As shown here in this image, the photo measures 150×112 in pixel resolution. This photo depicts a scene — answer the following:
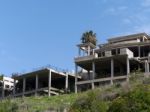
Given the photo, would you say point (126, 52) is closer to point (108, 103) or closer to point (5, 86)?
point (5, 86)

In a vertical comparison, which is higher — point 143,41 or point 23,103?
point 143,41

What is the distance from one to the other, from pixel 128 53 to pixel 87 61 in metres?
6.44

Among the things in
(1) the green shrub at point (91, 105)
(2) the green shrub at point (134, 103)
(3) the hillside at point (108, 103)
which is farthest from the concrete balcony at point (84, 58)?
(2) the green shrub at point (134, 103)

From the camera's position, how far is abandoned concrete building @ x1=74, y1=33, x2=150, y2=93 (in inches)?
2913

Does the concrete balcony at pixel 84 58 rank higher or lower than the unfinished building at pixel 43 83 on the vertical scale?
higher

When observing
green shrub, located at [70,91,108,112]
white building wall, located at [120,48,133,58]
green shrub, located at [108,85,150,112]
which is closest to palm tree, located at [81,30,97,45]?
white building wall, located at [120,48,133,58]

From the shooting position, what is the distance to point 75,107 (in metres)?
42.9

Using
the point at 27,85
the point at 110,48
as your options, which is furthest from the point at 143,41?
the point at 27,85

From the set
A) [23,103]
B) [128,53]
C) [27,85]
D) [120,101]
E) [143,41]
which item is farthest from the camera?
[27,85]

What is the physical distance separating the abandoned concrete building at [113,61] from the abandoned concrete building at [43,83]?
2355 millimetres

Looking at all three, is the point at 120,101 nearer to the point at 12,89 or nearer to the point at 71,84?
the point at 71,84

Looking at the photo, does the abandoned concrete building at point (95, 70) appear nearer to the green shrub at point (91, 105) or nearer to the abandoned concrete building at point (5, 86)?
the abandoned concrete building at point (5, 86)

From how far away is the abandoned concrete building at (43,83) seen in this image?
79.3 metres

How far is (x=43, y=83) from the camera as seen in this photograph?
85500mm
